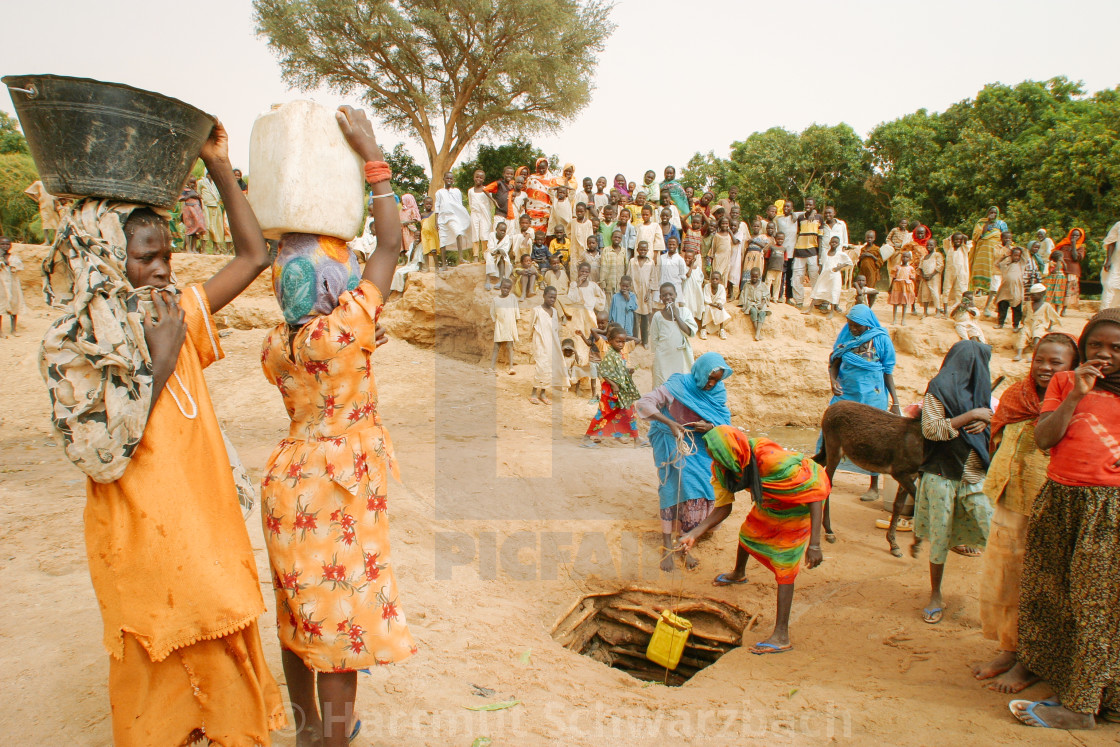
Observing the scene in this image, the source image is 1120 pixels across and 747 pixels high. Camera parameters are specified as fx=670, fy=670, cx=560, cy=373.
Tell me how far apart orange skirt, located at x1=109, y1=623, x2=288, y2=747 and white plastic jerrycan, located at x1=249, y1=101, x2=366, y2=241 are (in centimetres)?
126

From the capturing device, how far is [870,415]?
5195mm

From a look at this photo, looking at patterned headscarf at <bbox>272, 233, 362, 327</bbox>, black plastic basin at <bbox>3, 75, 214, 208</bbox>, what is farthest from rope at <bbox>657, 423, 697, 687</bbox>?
black plastic basin at <bbox>3, 75, 214, 208</bbox>

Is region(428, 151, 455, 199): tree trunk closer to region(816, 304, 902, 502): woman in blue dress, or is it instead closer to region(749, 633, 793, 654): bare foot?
region(816, 304, 902, 502): woman in blue dress

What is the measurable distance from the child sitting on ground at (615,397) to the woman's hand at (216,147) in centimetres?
675

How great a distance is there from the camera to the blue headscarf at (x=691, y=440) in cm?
540

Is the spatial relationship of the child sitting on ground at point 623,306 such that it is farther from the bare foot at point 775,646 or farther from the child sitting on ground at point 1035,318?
the bare foot at point 775,646

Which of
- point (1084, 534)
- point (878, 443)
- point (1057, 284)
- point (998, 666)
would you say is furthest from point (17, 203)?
point (1057, 284)

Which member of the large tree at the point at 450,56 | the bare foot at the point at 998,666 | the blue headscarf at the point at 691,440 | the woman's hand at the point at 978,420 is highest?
the large tree at the point at 450,56

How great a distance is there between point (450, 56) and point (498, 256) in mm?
11621

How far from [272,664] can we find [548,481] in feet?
14.2

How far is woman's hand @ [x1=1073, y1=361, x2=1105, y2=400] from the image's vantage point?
8.84 feet

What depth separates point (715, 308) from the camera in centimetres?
1294

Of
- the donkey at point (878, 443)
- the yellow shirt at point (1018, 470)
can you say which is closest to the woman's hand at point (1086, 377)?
the yellow shirt at point (1018, 470)

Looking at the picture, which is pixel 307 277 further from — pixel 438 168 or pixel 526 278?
pixel 438 168
